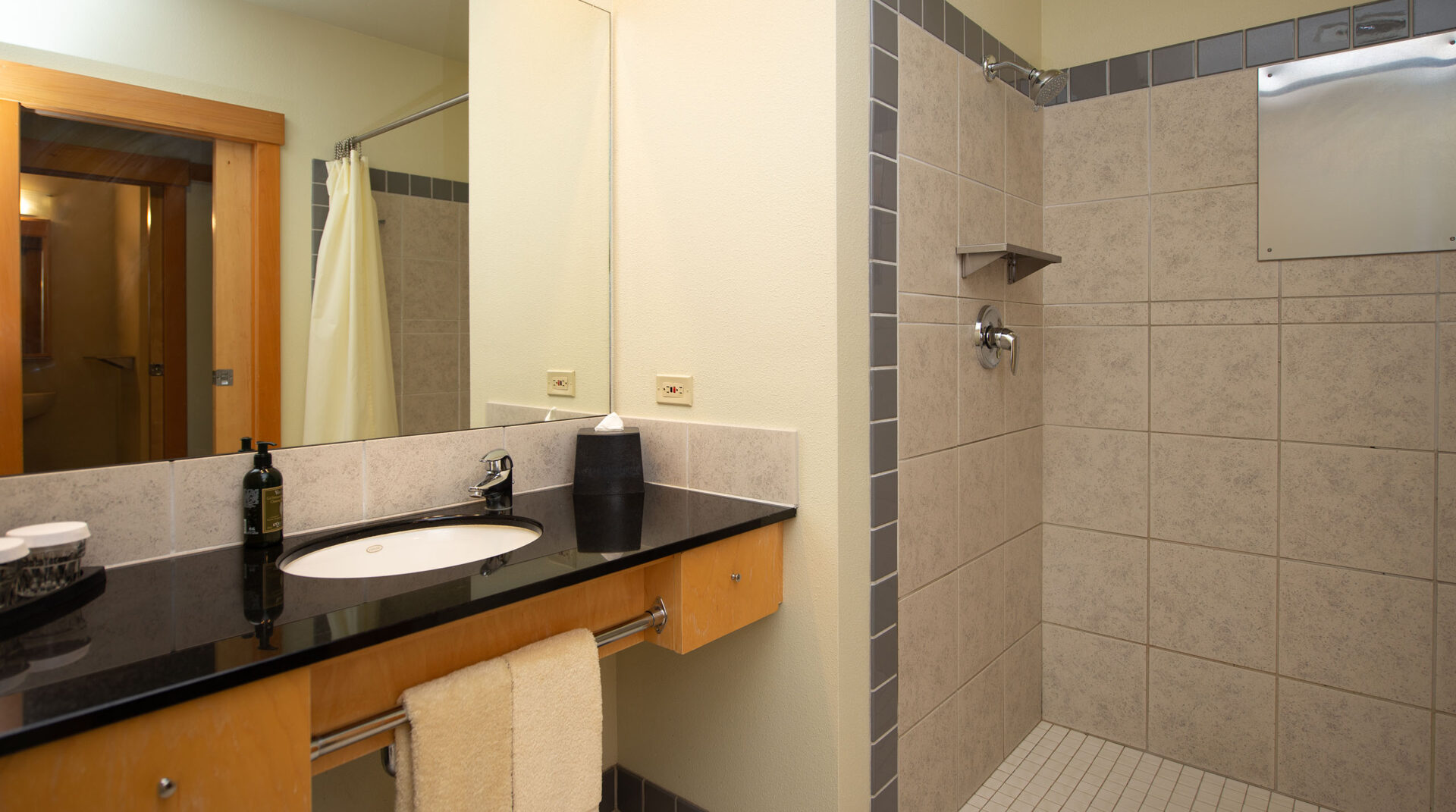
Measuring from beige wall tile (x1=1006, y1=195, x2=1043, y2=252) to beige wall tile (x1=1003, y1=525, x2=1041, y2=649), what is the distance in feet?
2.79

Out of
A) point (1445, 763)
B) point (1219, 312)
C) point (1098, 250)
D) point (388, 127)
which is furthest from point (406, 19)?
point (1445, 763)

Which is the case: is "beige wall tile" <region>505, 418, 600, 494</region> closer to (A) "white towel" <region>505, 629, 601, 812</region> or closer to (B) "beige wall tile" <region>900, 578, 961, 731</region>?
(B) "beige wall tile" <region>900, 578, 961, 731</region>

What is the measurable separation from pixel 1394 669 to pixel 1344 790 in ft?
1.12

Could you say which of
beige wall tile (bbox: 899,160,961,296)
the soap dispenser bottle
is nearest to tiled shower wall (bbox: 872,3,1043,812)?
beige wall tile (bbox: 899,160,961,296)

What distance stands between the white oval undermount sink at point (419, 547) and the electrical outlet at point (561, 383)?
46 centimetres

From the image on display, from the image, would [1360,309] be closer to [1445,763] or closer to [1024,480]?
[1024,480]

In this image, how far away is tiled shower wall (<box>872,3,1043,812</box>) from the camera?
1.71 m

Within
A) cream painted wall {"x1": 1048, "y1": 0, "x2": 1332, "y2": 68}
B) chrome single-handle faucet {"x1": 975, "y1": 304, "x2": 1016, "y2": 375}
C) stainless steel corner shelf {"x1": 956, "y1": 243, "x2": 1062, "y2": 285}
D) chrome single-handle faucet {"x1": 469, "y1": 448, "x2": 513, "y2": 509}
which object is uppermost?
cream painted wall {"x1": 1048, "y1": 0, "x2": 1332, "y2": 68}

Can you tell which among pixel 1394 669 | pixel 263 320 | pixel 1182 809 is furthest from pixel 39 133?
pixel 1394 669

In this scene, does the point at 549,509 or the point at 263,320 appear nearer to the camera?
the point at 263,320

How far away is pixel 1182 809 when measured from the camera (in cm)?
197

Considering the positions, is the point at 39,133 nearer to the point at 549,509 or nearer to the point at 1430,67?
the point at 549,509

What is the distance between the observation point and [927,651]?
182 centimetres

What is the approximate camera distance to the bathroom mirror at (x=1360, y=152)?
1816 millimetres
